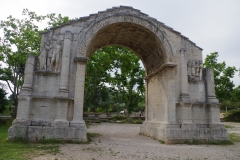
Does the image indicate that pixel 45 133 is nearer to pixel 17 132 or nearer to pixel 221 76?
pixel 17 132

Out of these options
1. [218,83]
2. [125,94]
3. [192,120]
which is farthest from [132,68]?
[192,120]

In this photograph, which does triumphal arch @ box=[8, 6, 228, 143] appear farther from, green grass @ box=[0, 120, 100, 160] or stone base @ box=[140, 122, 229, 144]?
green grass @ box=[0, 120, 100, 160]

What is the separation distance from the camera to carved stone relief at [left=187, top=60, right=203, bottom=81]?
11.0m

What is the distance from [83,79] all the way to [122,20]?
3882 millimetres

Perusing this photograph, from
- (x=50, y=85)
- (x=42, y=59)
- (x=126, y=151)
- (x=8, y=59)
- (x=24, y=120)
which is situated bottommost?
(x=126, y=151)

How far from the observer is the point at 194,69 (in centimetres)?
1104

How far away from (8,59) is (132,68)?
15.2 meters

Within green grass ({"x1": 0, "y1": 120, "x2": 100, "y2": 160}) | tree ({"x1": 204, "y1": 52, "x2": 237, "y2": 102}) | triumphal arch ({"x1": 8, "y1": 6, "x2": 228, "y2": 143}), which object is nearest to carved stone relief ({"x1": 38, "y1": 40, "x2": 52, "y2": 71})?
triumphal arch ({"x1": 8, "y1": 6, "x2": 228, "y2": 143})

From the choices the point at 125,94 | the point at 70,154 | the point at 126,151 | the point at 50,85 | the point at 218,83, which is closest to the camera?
the point at 70,154

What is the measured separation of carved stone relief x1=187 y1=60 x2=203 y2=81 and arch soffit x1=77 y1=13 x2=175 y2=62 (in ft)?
4.19

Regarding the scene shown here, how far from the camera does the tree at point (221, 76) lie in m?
25.5

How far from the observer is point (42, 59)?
9.72 metres

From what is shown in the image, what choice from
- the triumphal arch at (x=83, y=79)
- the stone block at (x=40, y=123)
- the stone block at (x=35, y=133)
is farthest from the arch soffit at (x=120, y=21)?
the stone block at (x=35, y=133)

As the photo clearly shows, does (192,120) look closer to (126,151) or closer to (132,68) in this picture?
(126,151)
